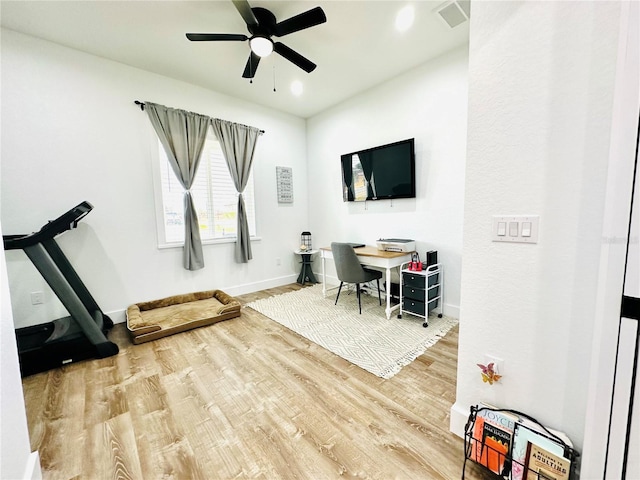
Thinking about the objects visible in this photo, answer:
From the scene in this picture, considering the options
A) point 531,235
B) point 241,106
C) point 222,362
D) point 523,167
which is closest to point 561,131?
point 523,167

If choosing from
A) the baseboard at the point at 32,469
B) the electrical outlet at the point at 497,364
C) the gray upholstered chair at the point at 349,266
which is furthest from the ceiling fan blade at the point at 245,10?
the baseboard at the point at 32,469

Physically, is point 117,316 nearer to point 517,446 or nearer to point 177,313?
point 177,313

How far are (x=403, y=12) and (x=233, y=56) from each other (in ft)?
5.63

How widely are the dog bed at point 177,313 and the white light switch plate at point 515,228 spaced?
106 inches

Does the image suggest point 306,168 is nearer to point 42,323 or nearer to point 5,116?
point 5,116

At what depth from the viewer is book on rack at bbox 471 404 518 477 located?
3.39 ft


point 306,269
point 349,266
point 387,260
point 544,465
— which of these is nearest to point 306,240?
point 306,269

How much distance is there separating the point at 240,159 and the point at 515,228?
3450mm

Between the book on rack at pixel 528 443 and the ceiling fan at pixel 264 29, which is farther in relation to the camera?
the ceiling fan at pixel 264 29

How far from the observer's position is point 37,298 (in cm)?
248

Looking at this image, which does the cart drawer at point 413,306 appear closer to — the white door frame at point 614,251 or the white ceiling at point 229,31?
the white door frame at point 614,251

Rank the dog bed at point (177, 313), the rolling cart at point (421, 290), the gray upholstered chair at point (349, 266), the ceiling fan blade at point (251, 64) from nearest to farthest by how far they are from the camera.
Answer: the ceiling fan blade at point (251, 64), the dog bed at point (177, 313), the rolling cart at point (421, 290), the gray upholstered chair at point (349, 266)

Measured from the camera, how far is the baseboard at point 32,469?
1.05 m

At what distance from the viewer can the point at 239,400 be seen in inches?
65.3
